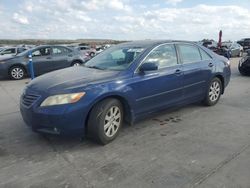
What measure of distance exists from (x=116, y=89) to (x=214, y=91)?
9.82 feet

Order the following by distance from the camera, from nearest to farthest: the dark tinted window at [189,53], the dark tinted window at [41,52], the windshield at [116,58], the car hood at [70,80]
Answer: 1. the car hood at [70,80]
2. the windshield at [116,58]
3. the dark tinted window at [189,53]
4. the dark tinted window at [41,52]

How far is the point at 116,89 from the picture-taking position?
13.4 feet

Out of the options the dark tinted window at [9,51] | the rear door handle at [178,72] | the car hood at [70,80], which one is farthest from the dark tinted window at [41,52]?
the rear door handle at [178,72]

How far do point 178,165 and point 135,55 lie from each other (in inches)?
79.6

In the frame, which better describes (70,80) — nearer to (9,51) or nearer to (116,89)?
(116,89)

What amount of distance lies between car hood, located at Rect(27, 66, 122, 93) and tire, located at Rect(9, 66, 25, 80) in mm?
7589

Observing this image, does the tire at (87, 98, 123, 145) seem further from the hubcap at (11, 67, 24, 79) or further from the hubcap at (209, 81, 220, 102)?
the hubcap at (11, 67, 24, 79)

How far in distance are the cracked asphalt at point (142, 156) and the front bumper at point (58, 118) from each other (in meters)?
0.32

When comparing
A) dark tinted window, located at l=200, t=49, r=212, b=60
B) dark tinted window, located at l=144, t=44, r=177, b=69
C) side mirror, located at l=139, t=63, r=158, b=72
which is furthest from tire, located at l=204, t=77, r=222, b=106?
side mirror, located at l=139, t=63, r=158, b=72

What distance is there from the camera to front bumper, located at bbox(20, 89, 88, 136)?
370 centimetres

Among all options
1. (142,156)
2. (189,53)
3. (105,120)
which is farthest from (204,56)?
(142,156)

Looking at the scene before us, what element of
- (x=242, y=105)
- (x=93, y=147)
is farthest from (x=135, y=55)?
(x=242, y=105)

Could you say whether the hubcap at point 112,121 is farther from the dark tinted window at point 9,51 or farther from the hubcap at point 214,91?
the dark tinted window at point 9,51

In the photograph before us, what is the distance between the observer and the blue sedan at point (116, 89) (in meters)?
3.77
